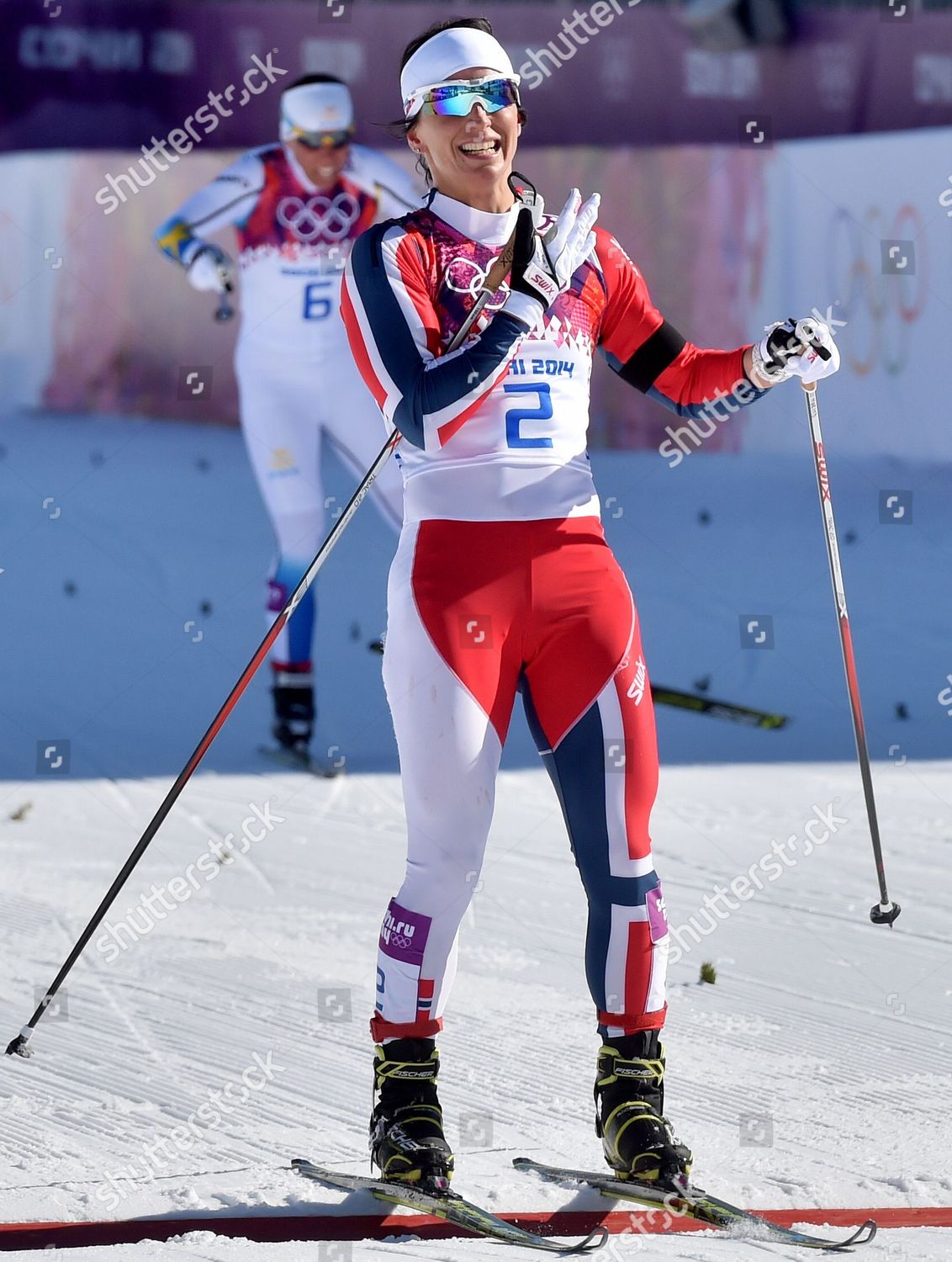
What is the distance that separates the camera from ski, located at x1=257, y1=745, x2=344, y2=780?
6.60 m

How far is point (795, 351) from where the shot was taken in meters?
2.95

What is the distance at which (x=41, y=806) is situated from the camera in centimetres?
589

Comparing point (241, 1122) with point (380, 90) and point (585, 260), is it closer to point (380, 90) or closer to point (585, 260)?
point (585, 260)

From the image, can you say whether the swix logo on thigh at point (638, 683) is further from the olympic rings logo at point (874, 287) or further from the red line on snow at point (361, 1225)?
the olympic rings logo at point (874, 287)

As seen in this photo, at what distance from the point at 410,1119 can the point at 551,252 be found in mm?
1483

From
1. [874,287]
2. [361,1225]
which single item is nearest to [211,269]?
[874,287]

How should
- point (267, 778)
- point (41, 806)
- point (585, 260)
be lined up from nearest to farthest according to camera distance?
point (585, 260)
point (41, 806)
point (267, 778)

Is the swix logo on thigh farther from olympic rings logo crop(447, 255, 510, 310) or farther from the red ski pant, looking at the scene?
olympic rings logo crop(447, 255, 510, 310)

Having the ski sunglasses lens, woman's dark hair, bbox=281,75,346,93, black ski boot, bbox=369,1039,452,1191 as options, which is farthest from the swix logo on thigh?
woman's dark hair, bbox=281,75,346,93

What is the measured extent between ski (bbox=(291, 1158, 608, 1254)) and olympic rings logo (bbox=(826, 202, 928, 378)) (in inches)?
272

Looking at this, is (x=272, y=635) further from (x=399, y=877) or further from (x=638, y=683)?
(x=399, y=877)

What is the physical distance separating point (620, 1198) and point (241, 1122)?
808 millimetres

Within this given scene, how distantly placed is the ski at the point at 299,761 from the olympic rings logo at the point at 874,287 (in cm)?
394

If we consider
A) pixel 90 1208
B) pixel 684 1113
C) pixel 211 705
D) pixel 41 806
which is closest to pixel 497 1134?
pixel 684 1113
